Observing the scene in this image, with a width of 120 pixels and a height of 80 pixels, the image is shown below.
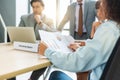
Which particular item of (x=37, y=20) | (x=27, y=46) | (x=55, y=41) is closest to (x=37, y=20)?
(x=37, y=20)

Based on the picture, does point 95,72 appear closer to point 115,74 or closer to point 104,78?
point 104,78

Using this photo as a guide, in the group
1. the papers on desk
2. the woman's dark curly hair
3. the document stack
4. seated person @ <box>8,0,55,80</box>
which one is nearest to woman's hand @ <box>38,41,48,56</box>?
the papers on desk

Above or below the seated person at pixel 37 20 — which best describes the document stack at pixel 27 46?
below

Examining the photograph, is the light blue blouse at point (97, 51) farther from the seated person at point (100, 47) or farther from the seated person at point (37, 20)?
the seated person at point (37, 20)

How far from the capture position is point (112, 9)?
121cm

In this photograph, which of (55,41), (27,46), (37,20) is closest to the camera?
(55,41)

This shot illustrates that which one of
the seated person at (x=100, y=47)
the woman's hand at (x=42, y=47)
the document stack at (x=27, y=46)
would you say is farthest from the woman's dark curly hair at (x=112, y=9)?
the document stack at (x=27, y=46)

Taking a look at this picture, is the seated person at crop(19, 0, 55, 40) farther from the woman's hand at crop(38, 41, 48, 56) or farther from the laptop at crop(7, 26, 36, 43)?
the woman's hand at crop(38, 41, 48, 56)

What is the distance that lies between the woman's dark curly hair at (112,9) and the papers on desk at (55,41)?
1.52 feet

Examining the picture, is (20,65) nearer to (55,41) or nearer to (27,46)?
(55,41)

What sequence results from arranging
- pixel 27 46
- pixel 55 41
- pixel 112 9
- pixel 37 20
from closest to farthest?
pixel 112 9
pixel 55 41
pixel 27 46
pixel 37 20

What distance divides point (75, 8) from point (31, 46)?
5.22 feet

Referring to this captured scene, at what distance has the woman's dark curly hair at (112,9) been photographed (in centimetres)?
120

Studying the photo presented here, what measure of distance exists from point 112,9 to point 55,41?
1.79 feet
